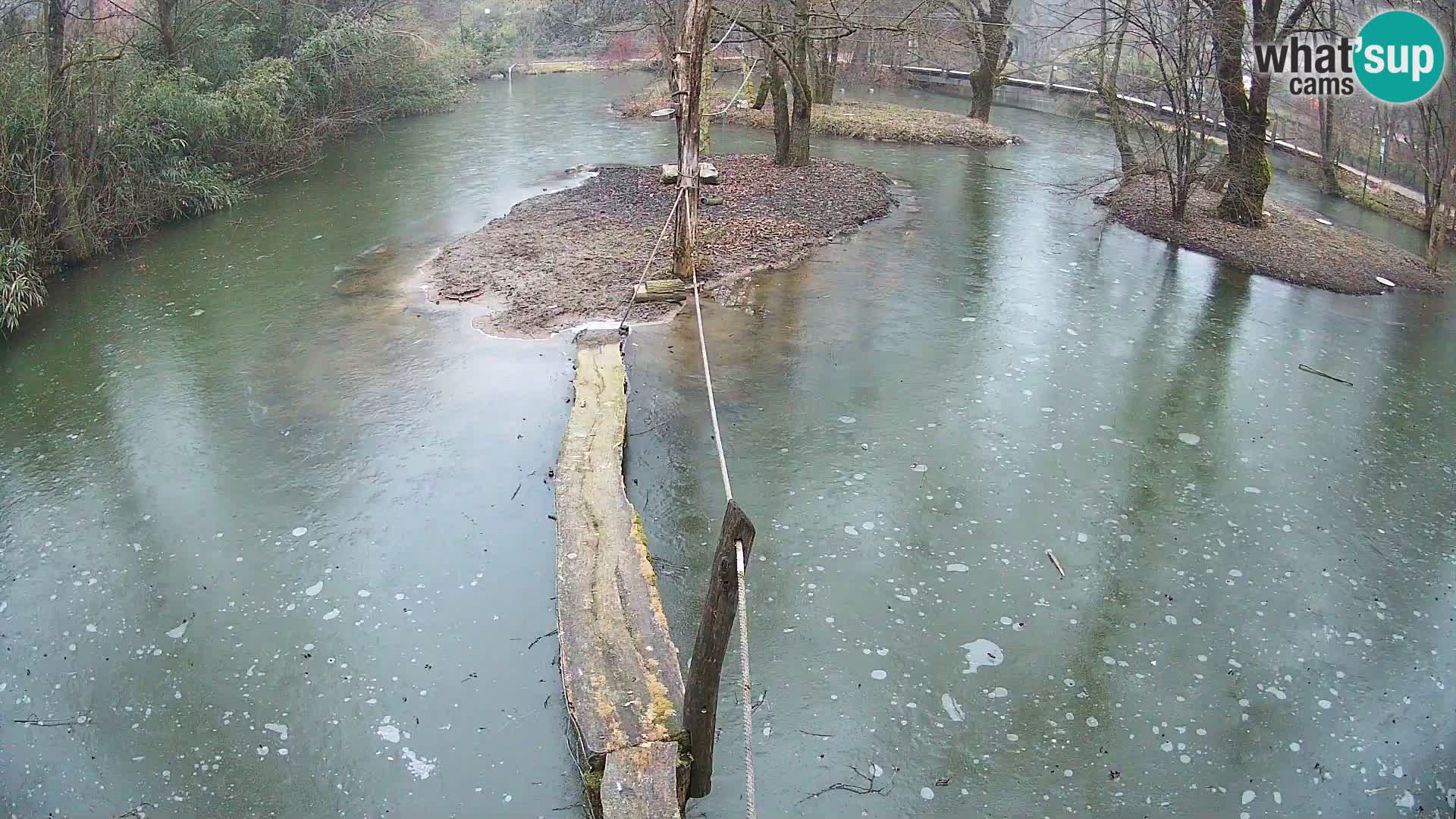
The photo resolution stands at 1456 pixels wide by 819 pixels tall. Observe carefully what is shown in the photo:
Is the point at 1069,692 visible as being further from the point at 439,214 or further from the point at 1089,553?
the point at 439,214

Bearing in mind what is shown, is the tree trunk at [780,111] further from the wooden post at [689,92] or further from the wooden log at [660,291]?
the wooden log at [660,291]

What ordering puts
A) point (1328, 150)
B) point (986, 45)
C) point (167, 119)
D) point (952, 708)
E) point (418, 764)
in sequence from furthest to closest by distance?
point (986, 45) → point (1328, 150) → point (167, 119) → point (952, 708) → point (418, 764)

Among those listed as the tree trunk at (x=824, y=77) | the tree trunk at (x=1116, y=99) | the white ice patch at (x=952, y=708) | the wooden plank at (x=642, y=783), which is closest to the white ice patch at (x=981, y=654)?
the white ice patch at (x=952, y=708)

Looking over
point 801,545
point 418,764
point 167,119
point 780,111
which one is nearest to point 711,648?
point 418,764

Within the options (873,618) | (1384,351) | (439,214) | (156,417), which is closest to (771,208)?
(439,214)

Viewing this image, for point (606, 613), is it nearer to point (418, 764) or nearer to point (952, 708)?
point (418, 764)

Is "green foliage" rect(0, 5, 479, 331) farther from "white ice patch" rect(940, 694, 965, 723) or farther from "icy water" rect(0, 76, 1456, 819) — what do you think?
"white ice patch" rect(940, 694, 965, 723)
